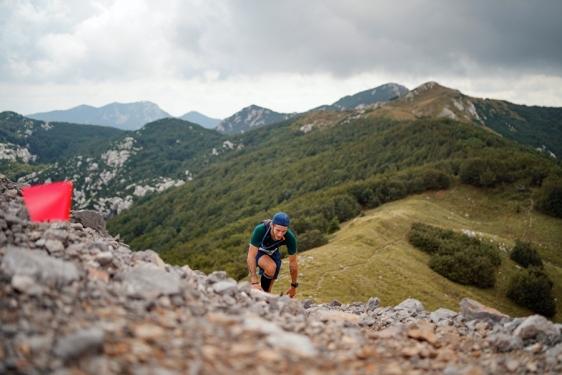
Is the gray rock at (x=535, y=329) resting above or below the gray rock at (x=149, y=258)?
below

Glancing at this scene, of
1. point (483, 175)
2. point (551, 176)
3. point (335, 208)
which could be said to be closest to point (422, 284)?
point (335, 208)

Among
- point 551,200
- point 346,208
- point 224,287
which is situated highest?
point 224,287

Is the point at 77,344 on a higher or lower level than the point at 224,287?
higher

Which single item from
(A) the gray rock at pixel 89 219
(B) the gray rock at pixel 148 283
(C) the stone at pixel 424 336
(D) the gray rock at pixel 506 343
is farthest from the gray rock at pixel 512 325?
(A) the gray rock at pixel 89 219

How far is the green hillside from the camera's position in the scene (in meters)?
66.6

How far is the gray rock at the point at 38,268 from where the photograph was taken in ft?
14.0

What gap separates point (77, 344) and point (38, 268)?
1799 mm

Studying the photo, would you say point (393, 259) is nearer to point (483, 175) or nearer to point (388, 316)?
point (388, 316)

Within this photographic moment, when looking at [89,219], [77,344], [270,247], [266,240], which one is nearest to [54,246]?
[77,344]

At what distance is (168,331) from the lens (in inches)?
160

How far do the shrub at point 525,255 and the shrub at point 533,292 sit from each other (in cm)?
490

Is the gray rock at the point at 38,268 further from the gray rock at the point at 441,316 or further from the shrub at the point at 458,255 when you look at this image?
the shrub at the point at 458,255

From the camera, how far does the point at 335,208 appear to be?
6512 centimetres

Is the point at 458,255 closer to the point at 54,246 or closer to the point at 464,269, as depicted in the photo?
the point at 464,269
